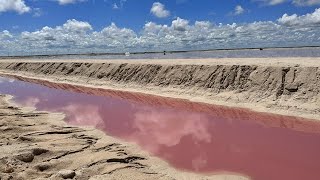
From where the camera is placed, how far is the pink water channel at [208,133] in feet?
36.4

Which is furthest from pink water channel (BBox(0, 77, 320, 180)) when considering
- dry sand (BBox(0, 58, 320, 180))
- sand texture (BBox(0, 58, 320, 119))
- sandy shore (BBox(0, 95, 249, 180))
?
sand texture (BBox(0, 58, 320, 119))

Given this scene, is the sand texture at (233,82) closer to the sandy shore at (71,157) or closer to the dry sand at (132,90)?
the dry sand at (132,90)

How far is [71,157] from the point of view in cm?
1145

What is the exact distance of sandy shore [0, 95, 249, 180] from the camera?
1006 cm

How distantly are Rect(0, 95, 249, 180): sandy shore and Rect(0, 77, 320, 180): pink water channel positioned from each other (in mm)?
683

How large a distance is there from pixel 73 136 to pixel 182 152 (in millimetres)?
4306

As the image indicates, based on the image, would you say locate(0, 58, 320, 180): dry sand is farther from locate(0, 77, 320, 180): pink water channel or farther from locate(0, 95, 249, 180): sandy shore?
locate(0, 77, 320, 180): pink water channel

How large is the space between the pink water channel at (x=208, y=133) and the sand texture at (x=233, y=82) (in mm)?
1275

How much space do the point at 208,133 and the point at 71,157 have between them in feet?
19.1

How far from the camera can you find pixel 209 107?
21.4m

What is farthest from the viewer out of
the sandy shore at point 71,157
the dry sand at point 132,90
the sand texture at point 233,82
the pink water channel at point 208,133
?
the sand texture at point 233,82

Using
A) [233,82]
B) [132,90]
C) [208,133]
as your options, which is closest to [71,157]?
[208,133]

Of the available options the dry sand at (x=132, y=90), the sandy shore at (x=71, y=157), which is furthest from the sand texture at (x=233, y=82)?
the sandy shore at (x=71, y=157)

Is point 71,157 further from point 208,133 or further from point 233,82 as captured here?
point 233,82
